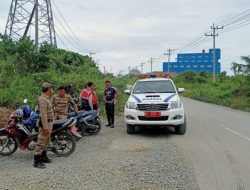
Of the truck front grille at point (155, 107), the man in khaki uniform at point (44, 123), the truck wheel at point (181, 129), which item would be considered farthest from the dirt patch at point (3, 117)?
the truck wheel at point (181, 129)

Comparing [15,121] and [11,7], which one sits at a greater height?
[11,7]

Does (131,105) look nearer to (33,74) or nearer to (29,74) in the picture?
(33,74)

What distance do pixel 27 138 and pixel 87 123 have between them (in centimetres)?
268

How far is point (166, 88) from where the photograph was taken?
10.2 metres

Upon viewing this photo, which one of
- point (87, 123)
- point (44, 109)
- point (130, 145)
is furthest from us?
point (87, 123)

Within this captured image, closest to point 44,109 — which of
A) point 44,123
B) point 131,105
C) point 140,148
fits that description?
point 44,123

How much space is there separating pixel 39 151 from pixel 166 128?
570cm

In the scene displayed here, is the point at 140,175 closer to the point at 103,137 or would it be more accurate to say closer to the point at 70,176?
the point at 70,176

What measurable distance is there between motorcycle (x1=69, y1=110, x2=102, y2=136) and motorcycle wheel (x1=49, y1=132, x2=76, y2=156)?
1745 mm

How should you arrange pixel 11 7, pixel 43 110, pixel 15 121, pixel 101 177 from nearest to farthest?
pixel 101 177
pixel 43 110
pixel 15 121
pixel 11 7

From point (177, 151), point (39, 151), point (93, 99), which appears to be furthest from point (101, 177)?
point (93, 99)

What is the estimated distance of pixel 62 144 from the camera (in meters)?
6.70

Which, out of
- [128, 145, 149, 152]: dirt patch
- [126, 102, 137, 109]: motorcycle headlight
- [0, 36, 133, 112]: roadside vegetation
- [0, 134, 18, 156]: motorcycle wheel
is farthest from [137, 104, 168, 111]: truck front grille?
[0, 36, 133, 112]: roadside vegetation

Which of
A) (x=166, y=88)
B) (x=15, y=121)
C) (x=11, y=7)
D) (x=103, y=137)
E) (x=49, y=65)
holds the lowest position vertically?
(x=103, y=137)
